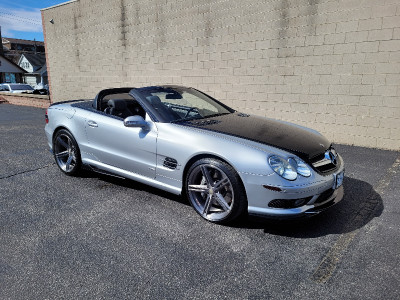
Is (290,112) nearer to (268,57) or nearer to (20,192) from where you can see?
(268,57)

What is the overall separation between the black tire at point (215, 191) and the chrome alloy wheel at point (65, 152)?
2027 mm

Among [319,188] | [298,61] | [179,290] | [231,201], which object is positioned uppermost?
[298,61]

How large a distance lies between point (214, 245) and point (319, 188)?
1055 mm

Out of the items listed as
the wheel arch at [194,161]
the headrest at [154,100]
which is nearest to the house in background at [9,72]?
the headrest at [154,100]

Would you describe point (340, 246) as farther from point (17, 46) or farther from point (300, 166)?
point (17, 46)

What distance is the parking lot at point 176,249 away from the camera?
2.15 meters

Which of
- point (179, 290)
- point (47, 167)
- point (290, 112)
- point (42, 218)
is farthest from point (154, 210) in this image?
point (290, 112)

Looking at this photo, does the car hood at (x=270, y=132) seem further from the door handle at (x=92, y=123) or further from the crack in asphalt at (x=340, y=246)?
the door handle at (x=92, y=123)

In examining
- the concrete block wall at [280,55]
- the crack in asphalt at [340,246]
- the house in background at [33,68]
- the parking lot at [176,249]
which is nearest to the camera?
the parking lot at [176,249]

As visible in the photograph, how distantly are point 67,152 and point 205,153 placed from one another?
8.10ft

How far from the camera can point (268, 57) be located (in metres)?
7.10

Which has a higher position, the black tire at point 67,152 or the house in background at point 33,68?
the house in background at point 33,68

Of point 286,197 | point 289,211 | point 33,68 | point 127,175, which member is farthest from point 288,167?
point 33,68

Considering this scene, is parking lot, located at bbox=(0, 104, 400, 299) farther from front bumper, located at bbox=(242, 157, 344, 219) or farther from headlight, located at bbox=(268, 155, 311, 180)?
headlight, located at bbox=(268, 155, 311, 180)
